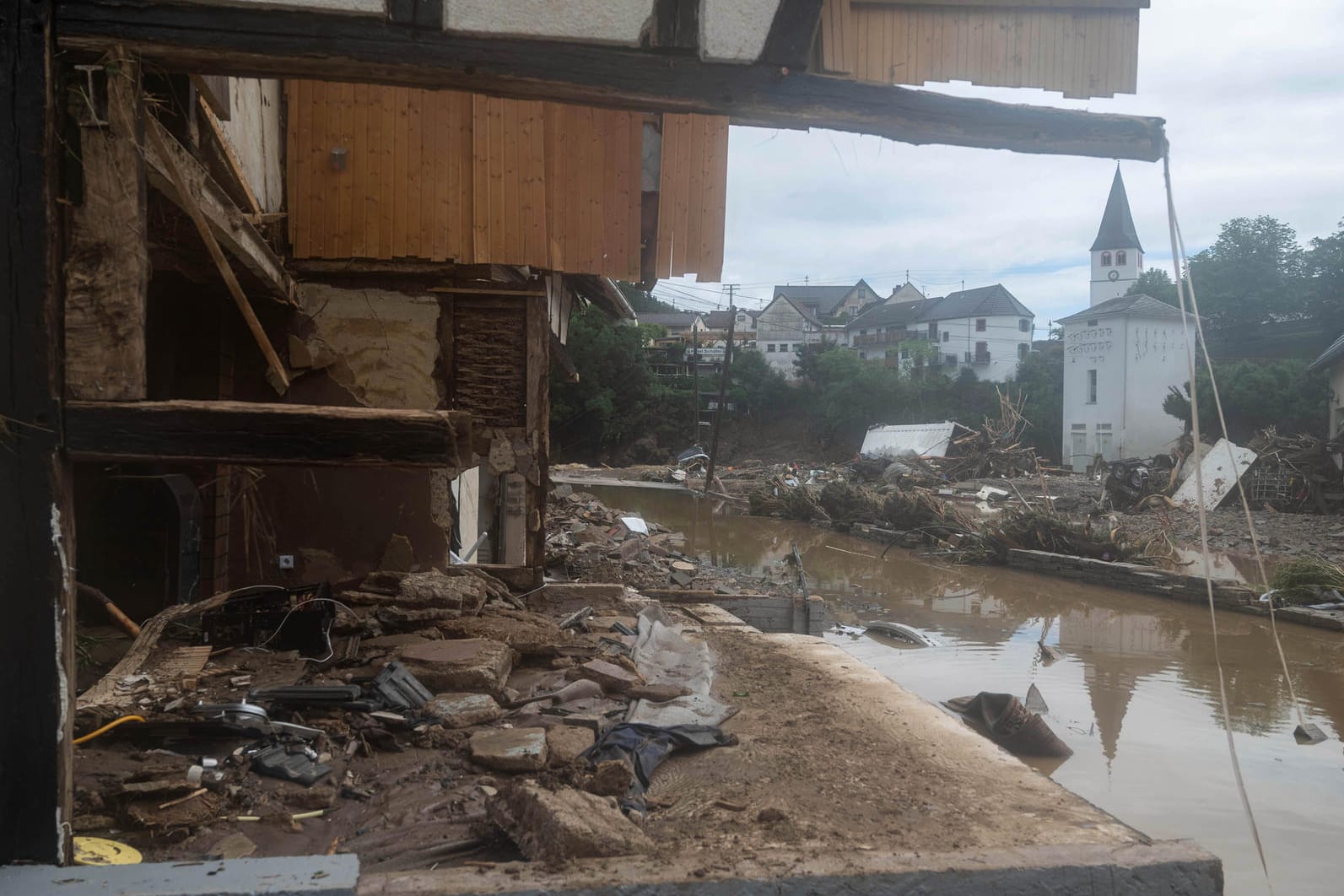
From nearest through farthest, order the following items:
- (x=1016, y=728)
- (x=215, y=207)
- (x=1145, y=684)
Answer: (x=215, y=207) < (x=1016, y=728) < (x=1145, y=684)

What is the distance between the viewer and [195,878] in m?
2.89

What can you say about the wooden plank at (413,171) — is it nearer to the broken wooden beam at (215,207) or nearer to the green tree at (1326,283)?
the broken wooden beam at (215,207)

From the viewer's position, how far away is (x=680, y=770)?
183 inches

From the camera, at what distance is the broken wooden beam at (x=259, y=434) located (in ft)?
10.1

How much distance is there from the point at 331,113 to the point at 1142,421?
128 ft

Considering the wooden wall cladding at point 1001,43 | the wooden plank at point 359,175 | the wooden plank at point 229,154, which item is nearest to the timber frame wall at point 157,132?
the wooden wall cladding at point 1001,43

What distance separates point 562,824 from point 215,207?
3.74m

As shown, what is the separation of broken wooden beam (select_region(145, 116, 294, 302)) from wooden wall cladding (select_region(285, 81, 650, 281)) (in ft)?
2.73

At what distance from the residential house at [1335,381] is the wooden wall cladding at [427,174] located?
92.9ft

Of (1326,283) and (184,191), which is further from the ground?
(1326,283)

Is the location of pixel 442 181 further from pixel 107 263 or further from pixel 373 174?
pixel 107 263

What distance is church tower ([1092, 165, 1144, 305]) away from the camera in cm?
5481

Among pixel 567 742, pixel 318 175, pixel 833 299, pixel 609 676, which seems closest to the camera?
pixel 567 742

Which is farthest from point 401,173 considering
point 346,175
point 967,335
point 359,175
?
point 967,335
